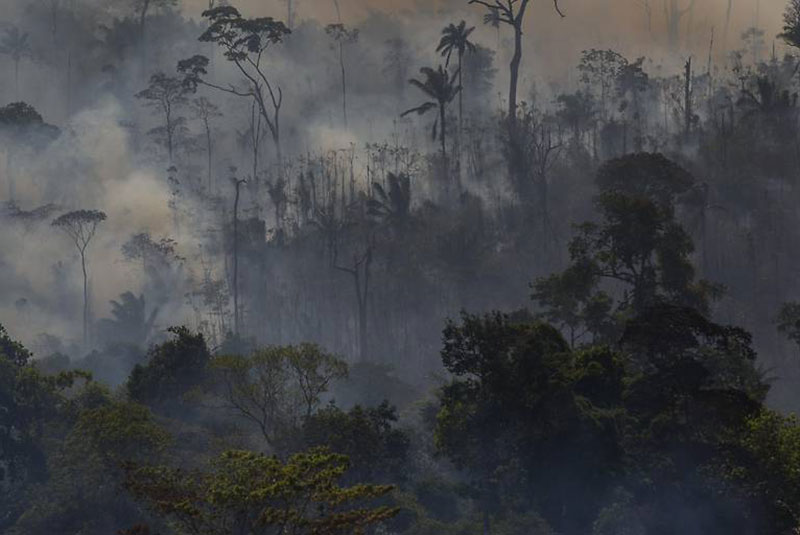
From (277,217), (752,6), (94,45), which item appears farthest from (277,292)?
(752,6)

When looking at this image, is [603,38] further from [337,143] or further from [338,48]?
[337,143]

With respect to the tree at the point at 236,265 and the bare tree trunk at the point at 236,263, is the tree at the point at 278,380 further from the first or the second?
the tree at the point at 236,265

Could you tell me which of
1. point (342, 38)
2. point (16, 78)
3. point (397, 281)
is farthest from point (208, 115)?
point (397, 281)

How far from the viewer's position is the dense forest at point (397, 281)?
167ft

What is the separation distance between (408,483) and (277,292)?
5624cm

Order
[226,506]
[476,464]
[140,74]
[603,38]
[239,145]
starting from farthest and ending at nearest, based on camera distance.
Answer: [603,38]
[140,74]
[239,145]
[476,464]
[226,506]

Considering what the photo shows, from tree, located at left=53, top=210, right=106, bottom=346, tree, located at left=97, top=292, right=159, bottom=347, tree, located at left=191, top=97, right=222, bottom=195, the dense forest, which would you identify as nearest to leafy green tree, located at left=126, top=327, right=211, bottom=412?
the dense forest

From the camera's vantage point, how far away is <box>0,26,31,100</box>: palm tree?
181000 mm

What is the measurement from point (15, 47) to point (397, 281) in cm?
9561

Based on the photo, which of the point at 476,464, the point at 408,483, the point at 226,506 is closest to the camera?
the point at 226,506

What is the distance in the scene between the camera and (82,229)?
136250mm

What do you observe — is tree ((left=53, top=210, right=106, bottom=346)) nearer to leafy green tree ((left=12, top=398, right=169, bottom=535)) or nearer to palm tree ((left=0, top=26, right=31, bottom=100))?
palm tree ((left=0, top=26, right=31, bottom=100))

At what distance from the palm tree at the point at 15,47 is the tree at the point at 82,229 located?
5425 cm

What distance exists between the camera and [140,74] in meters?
177
